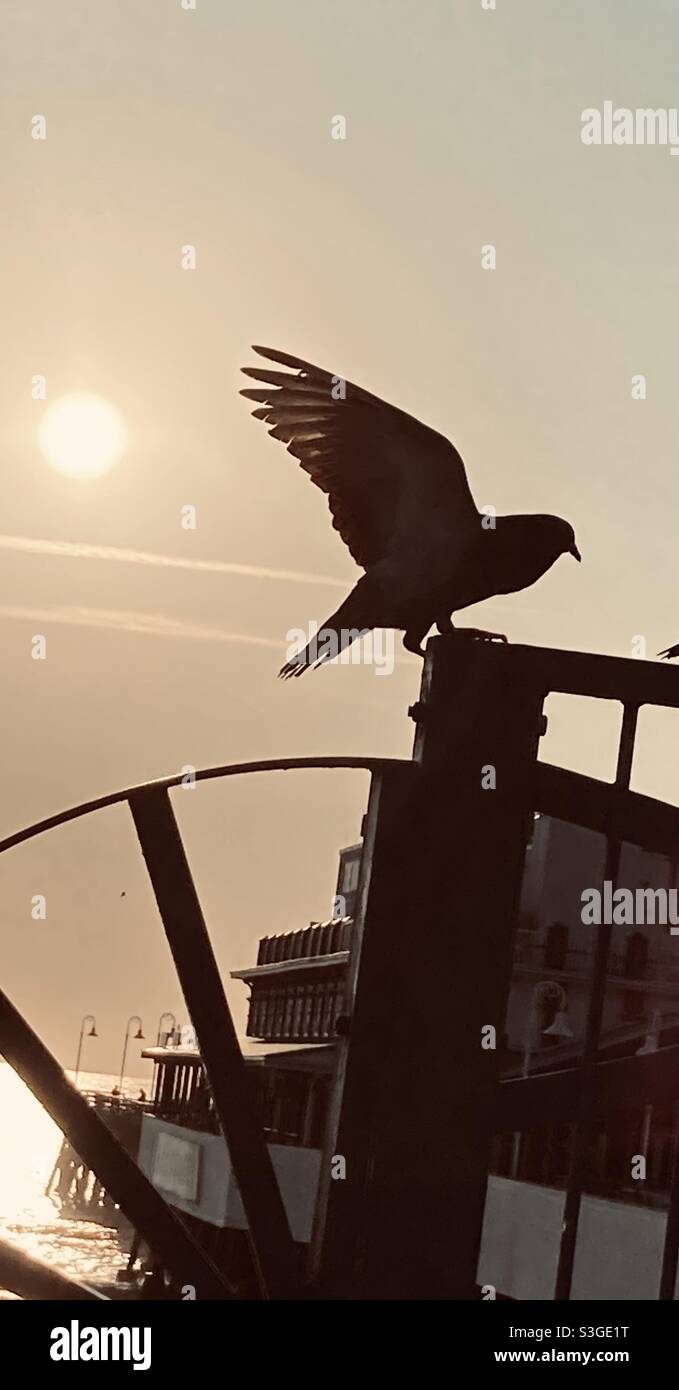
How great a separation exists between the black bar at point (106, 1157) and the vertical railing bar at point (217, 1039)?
9 centimetres

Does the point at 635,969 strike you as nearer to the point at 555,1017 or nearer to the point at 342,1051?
the point at 555,1017

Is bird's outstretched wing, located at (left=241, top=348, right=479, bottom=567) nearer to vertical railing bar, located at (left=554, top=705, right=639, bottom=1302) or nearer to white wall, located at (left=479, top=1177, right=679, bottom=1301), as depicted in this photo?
vertical railing bar, located at (left=554, top=705, right=639, bottom=1302)

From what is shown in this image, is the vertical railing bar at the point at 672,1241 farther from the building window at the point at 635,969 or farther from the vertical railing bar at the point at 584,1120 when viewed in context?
the building window at the point at 635,969

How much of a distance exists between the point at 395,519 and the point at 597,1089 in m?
2.79

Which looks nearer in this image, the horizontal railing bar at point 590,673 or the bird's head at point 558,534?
the horizontal railing bar at point 590,673

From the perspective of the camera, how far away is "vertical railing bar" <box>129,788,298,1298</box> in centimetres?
215

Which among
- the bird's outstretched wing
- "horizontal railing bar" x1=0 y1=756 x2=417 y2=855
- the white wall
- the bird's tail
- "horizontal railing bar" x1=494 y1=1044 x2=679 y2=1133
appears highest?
the bird's outstretched wing

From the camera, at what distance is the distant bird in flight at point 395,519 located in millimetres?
4047

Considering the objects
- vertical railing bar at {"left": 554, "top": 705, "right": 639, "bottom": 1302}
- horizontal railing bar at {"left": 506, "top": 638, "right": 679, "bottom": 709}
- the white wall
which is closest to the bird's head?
horizontal railing bar at {"left": 506, "top": 638, "right": 679, "bottom": 709}

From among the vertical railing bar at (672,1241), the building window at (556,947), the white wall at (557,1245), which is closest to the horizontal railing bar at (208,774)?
the vertical railing bar at (672,1241)

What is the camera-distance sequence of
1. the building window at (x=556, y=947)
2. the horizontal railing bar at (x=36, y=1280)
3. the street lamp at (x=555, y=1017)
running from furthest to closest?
the building window at (x=556, y=947) < the street lamp at (x=555, y=1017) < the horizontal railing bar at (x=36, y=1280)

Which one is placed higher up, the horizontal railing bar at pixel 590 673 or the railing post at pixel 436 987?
the horizontal railing bar at pixel 590 673

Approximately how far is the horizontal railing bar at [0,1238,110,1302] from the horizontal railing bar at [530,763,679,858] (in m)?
1.04
